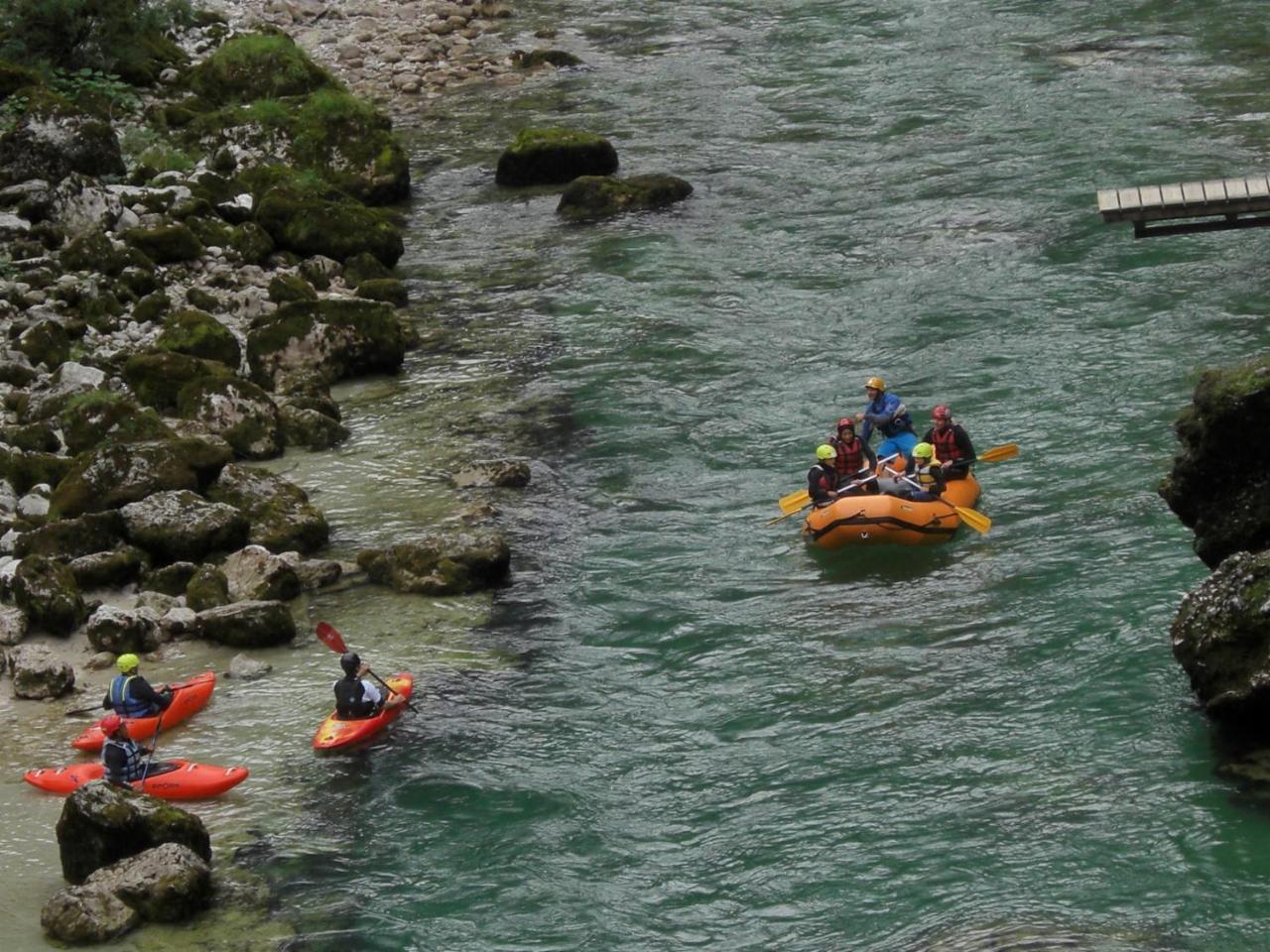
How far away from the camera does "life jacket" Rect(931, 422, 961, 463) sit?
1845cm

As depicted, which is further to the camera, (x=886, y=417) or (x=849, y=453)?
(x=886, y=417)

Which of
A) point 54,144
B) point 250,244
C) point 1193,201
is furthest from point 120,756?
point 54,144

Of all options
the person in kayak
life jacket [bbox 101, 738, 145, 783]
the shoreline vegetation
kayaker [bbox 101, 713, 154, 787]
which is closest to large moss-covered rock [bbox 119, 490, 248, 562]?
the shoreline vegetation

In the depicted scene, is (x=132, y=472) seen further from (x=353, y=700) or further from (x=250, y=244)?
(x=250, y=244)

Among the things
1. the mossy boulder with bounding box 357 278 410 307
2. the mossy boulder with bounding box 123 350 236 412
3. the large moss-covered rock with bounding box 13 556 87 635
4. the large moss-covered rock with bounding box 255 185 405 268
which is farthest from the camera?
the large moss-covered rock with bounding box 255 185 405 268

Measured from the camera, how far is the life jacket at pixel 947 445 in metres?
18.5

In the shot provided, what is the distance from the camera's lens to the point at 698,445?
805 inches

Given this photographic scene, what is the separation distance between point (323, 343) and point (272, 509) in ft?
15.6

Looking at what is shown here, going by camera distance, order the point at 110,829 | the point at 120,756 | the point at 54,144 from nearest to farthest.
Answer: the point at 110,829 < the point at 120,756 < the point at 54,144

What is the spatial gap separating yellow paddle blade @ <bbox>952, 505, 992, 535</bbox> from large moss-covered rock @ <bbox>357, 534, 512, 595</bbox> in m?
4.38

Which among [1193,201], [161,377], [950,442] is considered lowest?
[161,377]

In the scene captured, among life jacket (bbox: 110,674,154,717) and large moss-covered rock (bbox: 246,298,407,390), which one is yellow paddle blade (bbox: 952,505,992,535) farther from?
large moss-covered rock (bbox: 246,298,407,390)

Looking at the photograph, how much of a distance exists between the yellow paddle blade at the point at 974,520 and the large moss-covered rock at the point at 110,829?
7849mm

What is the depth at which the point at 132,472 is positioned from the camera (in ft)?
61.5
